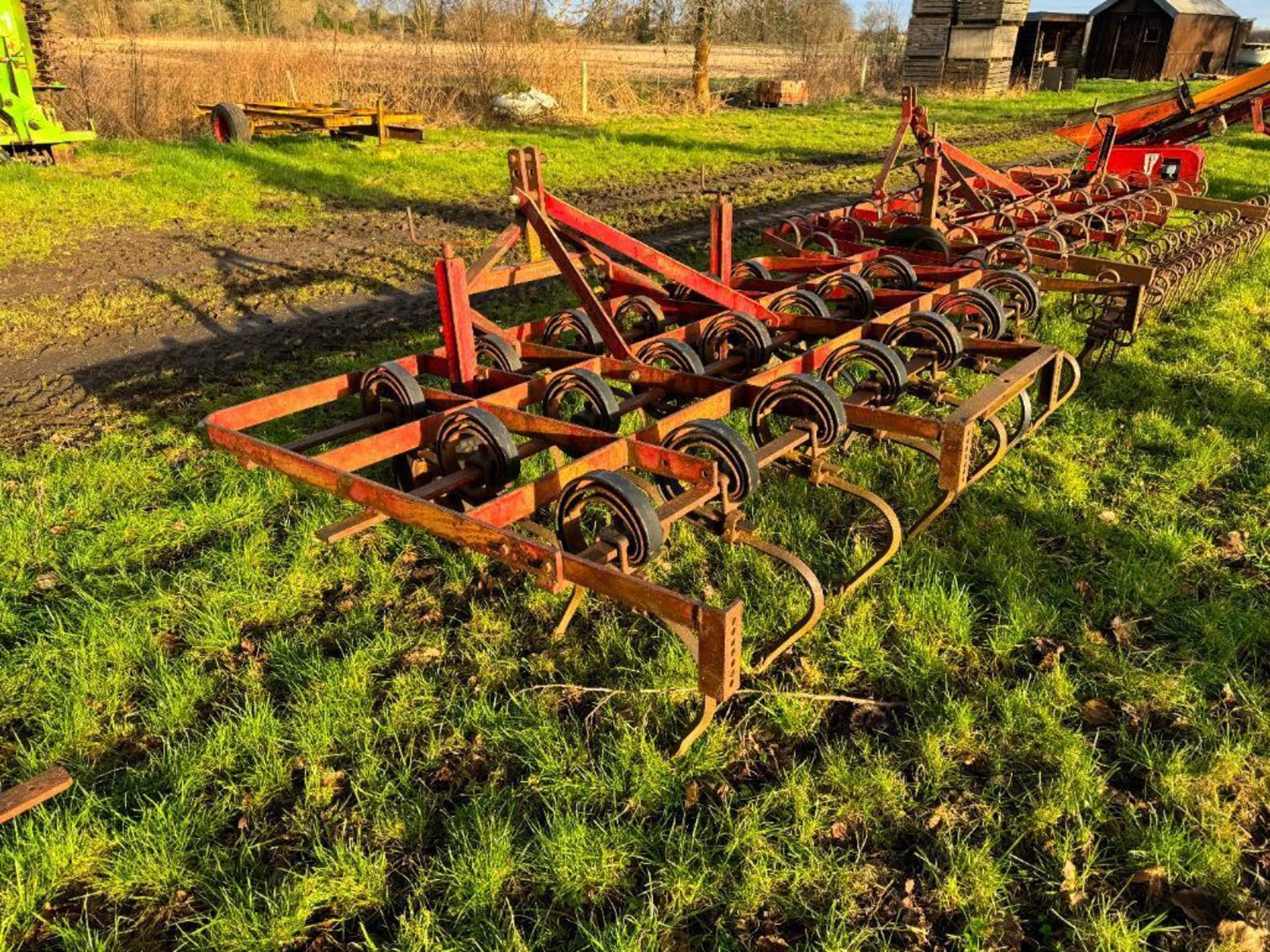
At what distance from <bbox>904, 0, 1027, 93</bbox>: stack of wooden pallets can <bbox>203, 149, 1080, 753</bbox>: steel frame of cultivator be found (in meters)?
28.2

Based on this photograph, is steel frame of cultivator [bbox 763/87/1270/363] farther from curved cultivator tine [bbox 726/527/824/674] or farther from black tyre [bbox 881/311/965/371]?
curved cultivator tine [bbox 726/527/824/674]

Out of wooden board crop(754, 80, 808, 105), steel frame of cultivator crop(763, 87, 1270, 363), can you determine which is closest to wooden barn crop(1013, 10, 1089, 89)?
wooden board crop(754, 80, 808, 105)

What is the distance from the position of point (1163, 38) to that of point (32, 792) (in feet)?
159

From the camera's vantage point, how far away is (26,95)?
12.0 metres

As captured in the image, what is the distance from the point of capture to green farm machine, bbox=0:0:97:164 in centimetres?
1182

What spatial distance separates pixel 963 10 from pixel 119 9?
28.6m

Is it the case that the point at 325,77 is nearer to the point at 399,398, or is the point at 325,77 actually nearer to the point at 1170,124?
the point at 1170,124

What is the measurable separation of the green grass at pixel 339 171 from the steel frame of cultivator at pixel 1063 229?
590cm

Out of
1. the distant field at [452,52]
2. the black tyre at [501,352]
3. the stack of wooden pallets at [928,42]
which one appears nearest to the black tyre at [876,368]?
the black tyre at [501,352]

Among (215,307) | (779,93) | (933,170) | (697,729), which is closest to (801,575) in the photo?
(697,729)

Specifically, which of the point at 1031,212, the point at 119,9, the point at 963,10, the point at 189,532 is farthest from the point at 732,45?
the point at 189,532

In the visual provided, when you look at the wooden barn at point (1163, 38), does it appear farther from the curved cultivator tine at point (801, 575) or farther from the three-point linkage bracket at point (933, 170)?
the curved cultivator tine at point (801, 575)

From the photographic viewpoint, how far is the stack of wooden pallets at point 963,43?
28.9 metres

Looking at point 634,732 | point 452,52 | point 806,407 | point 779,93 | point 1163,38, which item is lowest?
point 634,732
